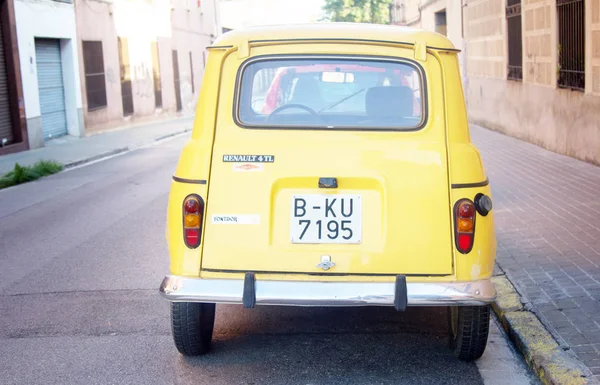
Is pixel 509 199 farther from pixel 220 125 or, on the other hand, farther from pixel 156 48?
pixel 156 48

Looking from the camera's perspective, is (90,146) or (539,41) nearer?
(539,41)

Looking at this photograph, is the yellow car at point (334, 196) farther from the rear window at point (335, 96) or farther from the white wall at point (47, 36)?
the white wall at point (47, 36)

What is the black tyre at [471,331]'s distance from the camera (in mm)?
4602

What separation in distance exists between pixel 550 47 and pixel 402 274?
37.6ft

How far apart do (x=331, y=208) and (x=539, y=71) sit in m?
12.1

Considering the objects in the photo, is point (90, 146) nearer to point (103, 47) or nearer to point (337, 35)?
point (103, 47)

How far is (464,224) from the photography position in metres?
4.43

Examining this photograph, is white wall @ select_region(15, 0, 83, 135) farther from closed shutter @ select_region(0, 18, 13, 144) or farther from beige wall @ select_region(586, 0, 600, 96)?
beige wall @ select_region(586, 0, 600, 96)

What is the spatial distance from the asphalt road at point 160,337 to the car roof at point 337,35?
1772 mm

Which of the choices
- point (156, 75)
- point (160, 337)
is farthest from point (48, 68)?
point (160, 337)

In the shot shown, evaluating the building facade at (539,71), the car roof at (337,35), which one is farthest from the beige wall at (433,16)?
the car roof at (337,35)

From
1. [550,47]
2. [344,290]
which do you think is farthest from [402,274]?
[550,47]

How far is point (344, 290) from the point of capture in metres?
4.33

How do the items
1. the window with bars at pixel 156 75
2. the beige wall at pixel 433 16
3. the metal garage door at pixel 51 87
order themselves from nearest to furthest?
the metal garage door at pixel 51 87
the beige wall at pixel 433 16
the window with bars at pixel 156 75
